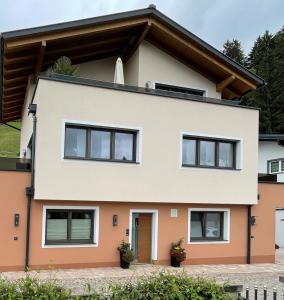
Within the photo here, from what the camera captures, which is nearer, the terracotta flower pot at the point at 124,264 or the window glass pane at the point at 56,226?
the window glass pane at the point at 56,226

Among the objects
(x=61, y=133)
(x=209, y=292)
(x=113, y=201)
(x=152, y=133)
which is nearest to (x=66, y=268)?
(x=113, y=201)

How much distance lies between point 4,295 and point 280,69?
44.4m

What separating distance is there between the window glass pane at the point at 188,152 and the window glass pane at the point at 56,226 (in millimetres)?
4625

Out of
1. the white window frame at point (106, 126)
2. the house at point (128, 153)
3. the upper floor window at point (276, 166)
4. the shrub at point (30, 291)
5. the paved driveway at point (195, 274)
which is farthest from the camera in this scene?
the upper floor window at point (276, 166)

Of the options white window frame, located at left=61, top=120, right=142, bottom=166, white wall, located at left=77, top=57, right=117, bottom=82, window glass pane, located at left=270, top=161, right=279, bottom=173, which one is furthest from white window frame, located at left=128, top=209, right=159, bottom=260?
window glass pane, located at left=270, top=161, right=279, bottom=173

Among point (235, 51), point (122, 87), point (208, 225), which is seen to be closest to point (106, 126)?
point (122, 87)

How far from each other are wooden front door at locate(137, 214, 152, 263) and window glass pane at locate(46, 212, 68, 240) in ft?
8.78

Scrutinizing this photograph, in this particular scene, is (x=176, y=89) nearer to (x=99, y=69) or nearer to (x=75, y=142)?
(x=99, y=69)

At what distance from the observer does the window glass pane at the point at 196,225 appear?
1669 cm

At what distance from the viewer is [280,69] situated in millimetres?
45875

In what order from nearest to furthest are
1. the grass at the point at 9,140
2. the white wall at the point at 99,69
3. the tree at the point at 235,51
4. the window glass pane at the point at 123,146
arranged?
1. the window glass pane at the point at 123,146
2. the white wall at the point at 99,69
3. the grass at the point at 9,140
4. the tree at the point at 235,51

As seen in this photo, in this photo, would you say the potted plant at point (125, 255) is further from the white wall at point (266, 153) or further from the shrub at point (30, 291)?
the white wall at point (266, 153)

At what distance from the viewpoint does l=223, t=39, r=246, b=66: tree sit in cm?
5475

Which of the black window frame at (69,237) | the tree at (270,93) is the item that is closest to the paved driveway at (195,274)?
the black window frame at (69,237)
